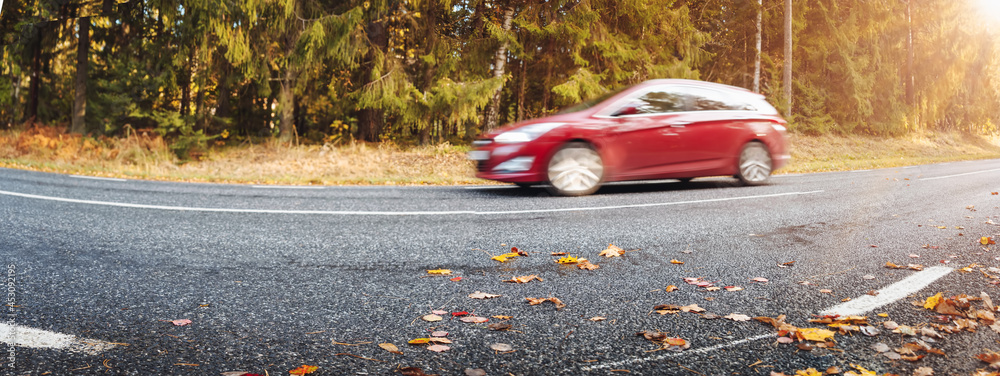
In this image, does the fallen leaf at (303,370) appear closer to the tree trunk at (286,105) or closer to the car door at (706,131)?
the car door at (706,131)

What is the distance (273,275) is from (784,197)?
7048 millimetres

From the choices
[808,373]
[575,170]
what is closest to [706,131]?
[575,170]

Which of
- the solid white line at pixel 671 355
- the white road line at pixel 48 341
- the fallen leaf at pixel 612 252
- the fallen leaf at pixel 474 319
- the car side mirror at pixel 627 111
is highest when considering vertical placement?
the car side mirror at pixel 627 111

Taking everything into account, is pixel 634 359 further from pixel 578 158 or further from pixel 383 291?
pixel 578 158

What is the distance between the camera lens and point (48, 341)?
2.63 metres

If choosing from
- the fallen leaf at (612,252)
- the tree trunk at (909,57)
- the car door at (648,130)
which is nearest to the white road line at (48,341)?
the fallen leaf at (612,252)

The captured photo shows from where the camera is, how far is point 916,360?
8.34ft

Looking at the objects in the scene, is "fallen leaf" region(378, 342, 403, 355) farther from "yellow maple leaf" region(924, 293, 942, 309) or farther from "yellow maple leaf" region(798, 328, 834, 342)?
"yellow maple leaf" region(924, 293, 942, 309)

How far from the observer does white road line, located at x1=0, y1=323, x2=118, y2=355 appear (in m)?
2.57

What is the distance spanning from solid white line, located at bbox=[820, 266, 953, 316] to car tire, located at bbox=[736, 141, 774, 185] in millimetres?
5727

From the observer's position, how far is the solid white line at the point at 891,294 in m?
3.21

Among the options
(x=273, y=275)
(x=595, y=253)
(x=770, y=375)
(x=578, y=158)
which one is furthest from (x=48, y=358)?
(x=578, y=158)

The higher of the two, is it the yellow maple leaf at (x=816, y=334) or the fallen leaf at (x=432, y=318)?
the fallen leaf at (x=432, y=318)

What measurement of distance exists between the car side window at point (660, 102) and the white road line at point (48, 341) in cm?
749
